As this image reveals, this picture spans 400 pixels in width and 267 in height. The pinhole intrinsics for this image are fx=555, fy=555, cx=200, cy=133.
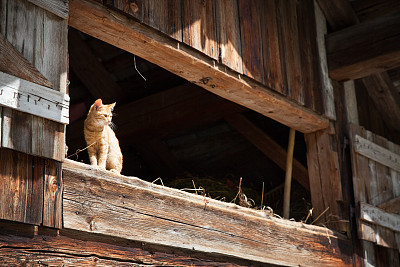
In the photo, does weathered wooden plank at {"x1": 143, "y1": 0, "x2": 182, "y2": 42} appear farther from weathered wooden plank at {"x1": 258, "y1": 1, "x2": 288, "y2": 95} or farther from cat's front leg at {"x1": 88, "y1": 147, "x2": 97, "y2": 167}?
weathered wooden plank at {"x1": 258, "y1": 1, "x2": 288, "y2": 95}

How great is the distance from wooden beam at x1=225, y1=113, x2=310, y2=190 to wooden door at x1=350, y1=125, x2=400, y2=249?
93cm

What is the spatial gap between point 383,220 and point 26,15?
326cm

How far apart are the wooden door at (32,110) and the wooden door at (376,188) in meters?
2.74

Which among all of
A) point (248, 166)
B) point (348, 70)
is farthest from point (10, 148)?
point (248, 166)

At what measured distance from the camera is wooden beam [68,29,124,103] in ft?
20.0

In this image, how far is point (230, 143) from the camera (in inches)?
261

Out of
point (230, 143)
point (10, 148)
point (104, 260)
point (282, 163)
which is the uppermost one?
point (230, 143)

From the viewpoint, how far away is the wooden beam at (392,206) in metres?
4.57

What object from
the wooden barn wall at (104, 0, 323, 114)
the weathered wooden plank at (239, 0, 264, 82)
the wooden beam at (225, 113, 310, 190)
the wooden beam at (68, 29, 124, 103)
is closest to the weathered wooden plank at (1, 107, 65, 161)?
the wooden barn wall at (104, 0, 323, 114)

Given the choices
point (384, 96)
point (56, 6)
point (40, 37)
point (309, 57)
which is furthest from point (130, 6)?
point (384, 96)

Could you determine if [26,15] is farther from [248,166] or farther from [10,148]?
[248,166]

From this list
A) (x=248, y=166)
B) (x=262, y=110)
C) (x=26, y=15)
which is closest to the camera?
(x=26, y=15)

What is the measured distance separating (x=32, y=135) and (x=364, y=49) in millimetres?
3043

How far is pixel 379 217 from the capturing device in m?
4.47
